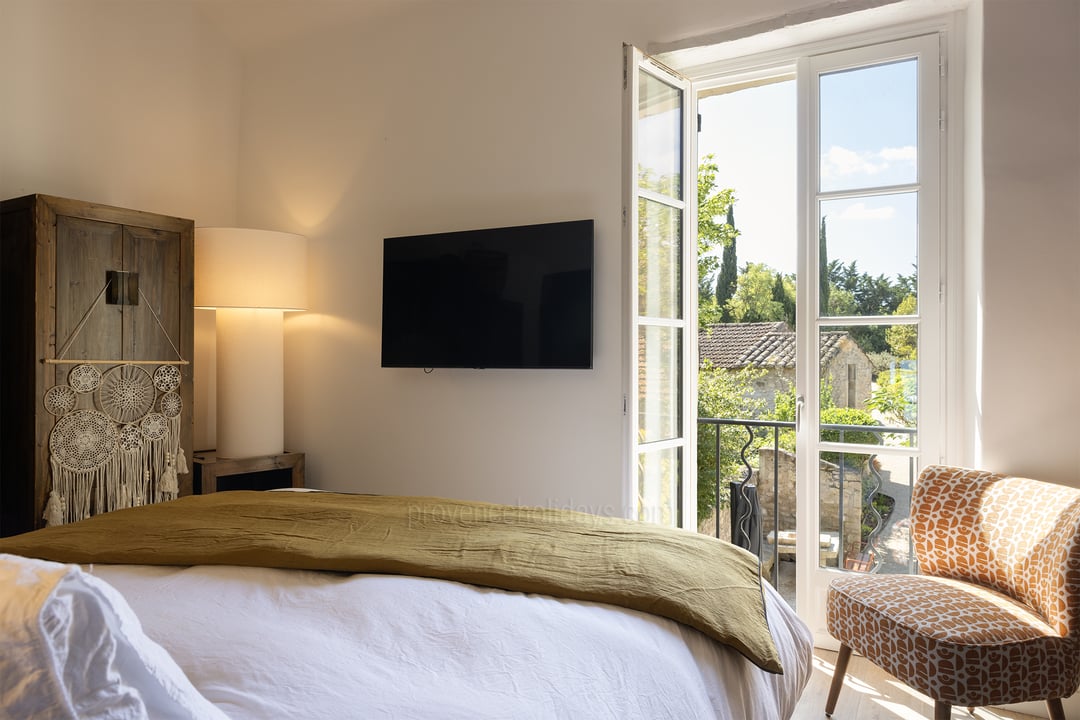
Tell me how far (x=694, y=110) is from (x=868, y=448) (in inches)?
63.9

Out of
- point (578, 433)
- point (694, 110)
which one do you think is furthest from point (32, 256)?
point (694, 110)

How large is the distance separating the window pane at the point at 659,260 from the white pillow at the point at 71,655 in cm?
237

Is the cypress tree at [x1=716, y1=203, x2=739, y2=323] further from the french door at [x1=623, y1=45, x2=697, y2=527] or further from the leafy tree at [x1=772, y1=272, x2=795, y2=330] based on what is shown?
the french door at [x1=623, y1=45, x2=697, y2=527]

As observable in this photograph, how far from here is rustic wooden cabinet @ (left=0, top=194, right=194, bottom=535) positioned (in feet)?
8.88

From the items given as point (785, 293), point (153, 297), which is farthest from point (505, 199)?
point (785, 293)

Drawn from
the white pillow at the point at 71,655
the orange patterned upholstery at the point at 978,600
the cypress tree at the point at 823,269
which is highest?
the cypress tree at the point at 823,269

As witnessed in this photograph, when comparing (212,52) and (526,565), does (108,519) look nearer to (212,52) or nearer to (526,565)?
(526,565)

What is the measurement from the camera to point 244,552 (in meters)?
1.48

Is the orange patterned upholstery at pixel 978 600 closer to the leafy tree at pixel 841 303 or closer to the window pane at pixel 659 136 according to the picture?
the leafy tree at pixel 841 303

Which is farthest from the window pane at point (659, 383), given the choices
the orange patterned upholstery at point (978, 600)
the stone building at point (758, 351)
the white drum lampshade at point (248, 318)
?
the stone building at point (758, 351)

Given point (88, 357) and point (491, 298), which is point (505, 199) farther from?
point (88, 357)

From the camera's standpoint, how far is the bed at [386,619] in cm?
60

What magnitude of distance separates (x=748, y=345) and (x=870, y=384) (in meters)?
5.63

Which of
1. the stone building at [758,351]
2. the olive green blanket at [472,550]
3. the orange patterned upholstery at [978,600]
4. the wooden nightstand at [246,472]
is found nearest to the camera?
the olive green blanket at [472,550]
